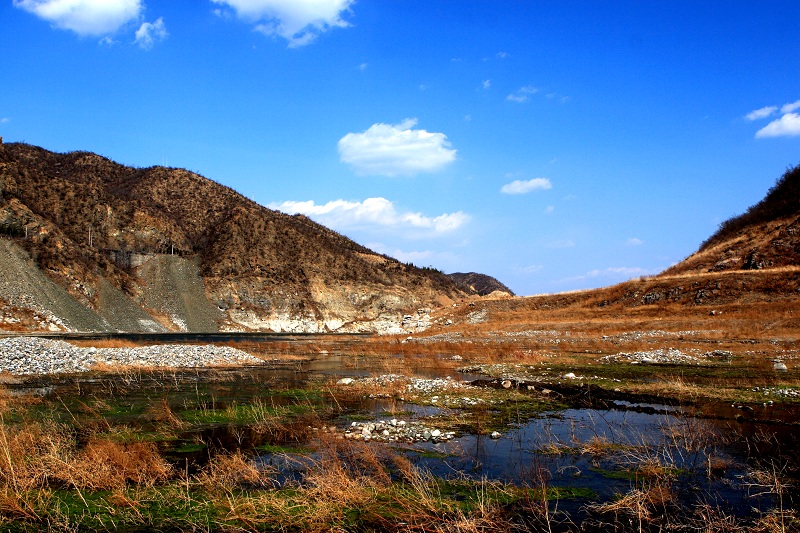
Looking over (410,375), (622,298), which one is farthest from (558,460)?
(622,298)

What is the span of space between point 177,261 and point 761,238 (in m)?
105

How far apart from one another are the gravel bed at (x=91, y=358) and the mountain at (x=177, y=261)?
129 feet

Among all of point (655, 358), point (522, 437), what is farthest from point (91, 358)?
point (655, 358)

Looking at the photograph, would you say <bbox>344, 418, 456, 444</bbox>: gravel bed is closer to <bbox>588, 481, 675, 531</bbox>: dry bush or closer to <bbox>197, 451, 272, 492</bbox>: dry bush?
<bbox>197, 451, 272, 492</bbox>: dry bush

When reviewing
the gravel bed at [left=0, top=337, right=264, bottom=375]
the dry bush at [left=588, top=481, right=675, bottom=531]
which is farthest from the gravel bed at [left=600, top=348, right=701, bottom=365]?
the gravel bed at [left=0, top=337, right=264, bottom=375]

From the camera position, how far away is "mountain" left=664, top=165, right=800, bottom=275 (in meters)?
57.8

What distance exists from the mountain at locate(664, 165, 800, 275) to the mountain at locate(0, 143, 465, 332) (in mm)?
61912

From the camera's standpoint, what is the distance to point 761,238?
6344 centimetres

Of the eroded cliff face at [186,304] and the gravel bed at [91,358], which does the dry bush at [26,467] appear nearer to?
the gravel bed at [91,358]

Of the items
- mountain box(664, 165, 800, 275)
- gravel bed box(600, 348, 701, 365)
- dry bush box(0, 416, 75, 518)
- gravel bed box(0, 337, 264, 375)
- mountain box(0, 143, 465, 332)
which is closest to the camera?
dry bush box(0, 416, 75, 518)

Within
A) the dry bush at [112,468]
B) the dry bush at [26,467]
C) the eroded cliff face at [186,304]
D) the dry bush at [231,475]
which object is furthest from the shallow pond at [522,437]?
the eroded cliff face at [186,304]

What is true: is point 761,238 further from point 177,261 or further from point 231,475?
point 177,261

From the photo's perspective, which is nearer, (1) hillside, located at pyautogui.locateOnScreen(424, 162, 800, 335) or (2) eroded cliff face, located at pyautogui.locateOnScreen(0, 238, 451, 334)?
(1) hillside, located at pyautogui.locateOnScreen(424, 162, 800, 335)

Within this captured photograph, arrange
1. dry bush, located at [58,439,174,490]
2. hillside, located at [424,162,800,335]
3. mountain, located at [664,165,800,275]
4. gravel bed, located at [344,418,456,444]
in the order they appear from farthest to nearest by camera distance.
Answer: mountain, located at [664,165,800,275] < hillside, located at [424,162,800,335] < gravel bed, located at [344,418,456,444] < dry bush, located at [58,439,174,490]
